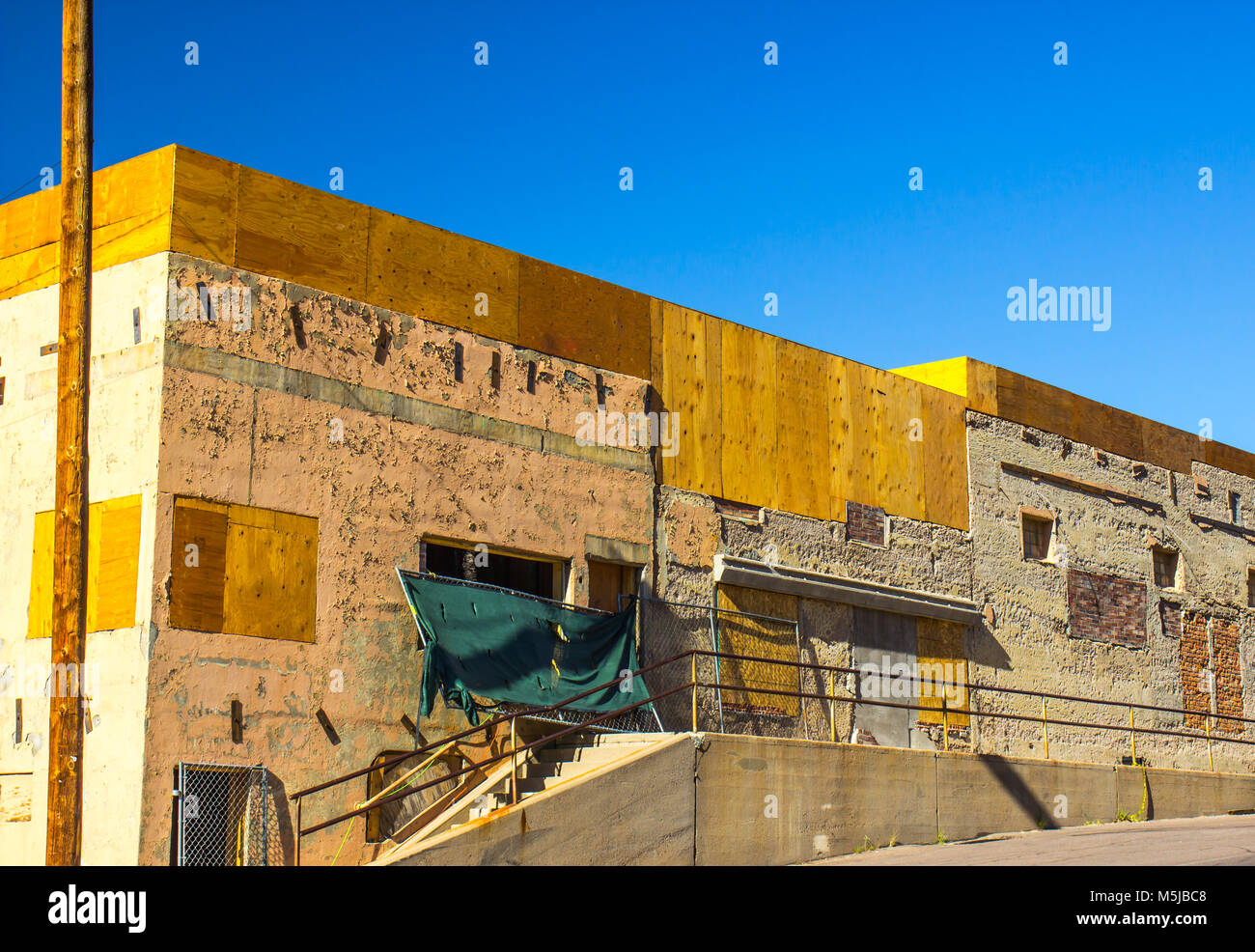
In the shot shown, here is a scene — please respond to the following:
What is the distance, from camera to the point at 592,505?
18.4 metres

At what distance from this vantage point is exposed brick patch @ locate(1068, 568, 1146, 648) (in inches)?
958

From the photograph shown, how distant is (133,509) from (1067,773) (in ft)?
44.3

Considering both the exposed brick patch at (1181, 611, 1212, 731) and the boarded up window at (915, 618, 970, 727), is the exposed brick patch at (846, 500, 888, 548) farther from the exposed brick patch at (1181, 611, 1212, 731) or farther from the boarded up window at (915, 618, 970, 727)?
the exposed brick patch at (1181, 611, 1212, 731)

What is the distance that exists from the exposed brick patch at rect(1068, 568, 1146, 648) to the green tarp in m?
9.74

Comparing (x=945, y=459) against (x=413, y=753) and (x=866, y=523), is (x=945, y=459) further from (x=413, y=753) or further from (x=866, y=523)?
(x=413, y=753)

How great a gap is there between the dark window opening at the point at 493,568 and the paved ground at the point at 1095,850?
4.72m

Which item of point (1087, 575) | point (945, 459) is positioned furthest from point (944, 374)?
point (1087, 575)

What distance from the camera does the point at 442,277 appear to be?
17391 mm

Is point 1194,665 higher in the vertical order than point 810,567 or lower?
lower

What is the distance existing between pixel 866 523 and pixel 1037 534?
4.41 metres

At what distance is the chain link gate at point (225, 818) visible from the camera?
1401 centimetres

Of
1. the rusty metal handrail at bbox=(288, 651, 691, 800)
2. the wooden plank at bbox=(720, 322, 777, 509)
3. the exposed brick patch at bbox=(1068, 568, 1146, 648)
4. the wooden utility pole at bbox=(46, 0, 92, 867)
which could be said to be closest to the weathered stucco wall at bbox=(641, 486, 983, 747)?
the wooden plank at bbox=(720, 322, 777, 509)
